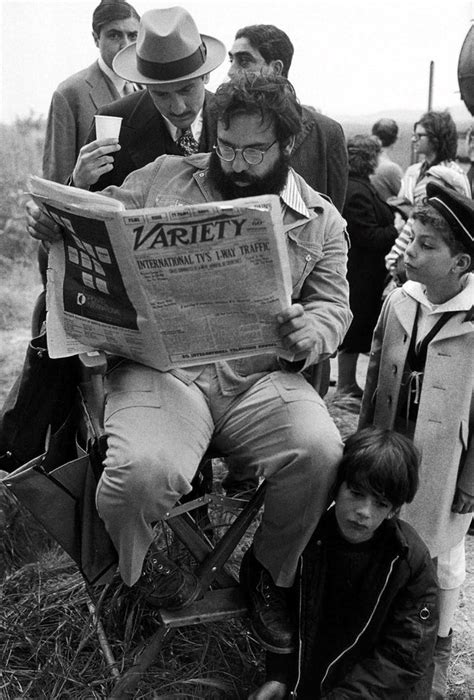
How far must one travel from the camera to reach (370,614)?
2428 mm

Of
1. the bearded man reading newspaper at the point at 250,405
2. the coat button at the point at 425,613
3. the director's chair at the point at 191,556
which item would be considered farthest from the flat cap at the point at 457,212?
the coat button at the point at 425,613

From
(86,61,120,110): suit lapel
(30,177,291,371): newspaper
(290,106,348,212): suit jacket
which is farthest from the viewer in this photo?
(86,61,120,110): suit lapel

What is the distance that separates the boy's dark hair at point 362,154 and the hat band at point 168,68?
2291 millimetres

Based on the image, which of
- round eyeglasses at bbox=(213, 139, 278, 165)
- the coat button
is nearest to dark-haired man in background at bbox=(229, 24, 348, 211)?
round eyeglasses at bbox=(213, 139, 278, 165)

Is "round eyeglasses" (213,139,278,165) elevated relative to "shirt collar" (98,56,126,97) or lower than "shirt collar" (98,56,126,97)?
lower

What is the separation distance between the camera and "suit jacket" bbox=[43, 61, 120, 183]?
3.88 metres

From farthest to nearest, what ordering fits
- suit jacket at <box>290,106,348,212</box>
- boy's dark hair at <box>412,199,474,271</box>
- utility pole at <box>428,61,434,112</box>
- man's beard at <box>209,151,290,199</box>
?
utility pole at <box>428,61,434,112</box>
suit jacket at <box>290,106,348,212</box>
boy's dark hair at <box>412,199,474,271</box>
man's beard at <box>209,151,290,199</box>

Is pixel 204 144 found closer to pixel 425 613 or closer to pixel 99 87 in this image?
pixel 99 87

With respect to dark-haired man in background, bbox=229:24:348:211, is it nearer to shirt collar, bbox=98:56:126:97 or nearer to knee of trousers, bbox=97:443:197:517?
shirt collar, bbox=98:56:126:97

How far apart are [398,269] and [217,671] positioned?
7.72 ft

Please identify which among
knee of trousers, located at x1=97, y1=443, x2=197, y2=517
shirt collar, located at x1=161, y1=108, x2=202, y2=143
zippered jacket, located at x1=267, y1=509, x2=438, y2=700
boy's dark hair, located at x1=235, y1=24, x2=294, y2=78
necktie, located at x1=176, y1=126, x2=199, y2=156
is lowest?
zippered jacket, located at x1=267, y1=509, x2=438, y2=700

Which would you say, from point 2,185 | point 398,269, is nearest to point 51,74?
point 2,185

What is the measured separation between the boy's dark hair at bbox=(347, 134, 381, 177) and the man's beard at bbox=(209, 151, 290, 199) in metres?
2.70

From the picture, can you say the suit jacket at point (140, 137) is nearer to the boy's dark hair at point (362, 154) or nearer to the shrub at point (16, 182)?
the boy's dark hair at point (362, 154)
